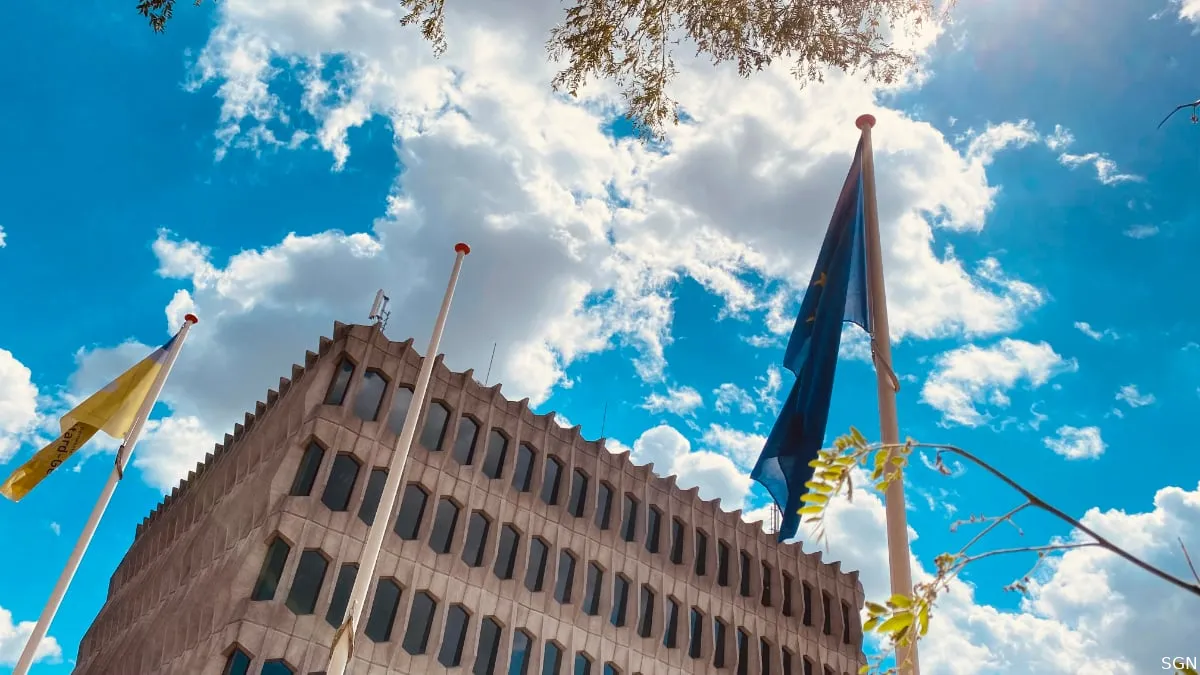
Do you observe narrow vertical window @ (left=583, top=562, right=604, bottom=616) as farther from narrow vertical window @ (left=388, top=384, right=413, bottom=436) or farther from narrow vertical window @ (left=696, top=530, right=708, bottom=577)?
narrow vertical window @ (left=388, top=384, right=413, bottom=436)

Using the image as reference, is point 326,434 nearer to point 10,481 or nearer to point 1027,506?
point 10,481

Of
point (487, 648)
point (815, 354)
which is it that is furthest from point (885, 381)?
point (487, 648)

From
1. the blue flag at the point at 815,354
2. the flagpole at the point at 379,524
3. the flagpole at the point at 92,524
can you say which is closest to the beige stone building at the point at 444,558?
the flagpole at the point at 92,524

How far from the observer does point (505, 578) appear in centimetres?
2852

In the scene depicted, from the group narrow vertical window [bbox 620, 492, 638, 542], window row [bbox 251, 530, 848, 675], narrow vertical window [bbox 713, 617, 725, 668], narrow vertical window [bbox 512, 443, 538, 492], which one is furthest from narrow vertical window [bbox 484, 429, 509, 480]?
narrow vertical window [bbox 713, 617, 725, 668]

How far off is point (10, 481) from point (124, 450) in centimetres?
209

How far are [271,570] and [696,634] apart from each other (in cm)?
1744

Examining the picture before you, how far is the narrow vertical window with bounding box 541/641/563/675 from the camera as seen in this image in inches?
1104

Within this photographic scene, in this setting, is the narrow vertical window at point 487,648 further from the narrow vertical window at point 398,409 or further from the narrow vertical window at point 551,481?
the narrow vertical window at point 398,409

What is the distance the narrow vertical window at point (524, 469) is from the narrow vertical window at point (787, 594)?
47.0 ft

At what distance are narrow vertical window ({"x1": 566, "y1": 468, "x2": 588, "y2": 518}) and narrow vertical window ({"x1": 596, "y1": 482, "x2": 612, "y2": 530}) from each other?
1.91 feet

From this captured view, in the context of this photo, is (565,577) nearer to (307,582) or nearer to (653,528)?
(653,528)

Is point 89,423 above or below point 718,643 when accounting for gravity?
below

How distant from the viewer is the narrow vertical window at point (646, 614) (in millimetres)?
31609
